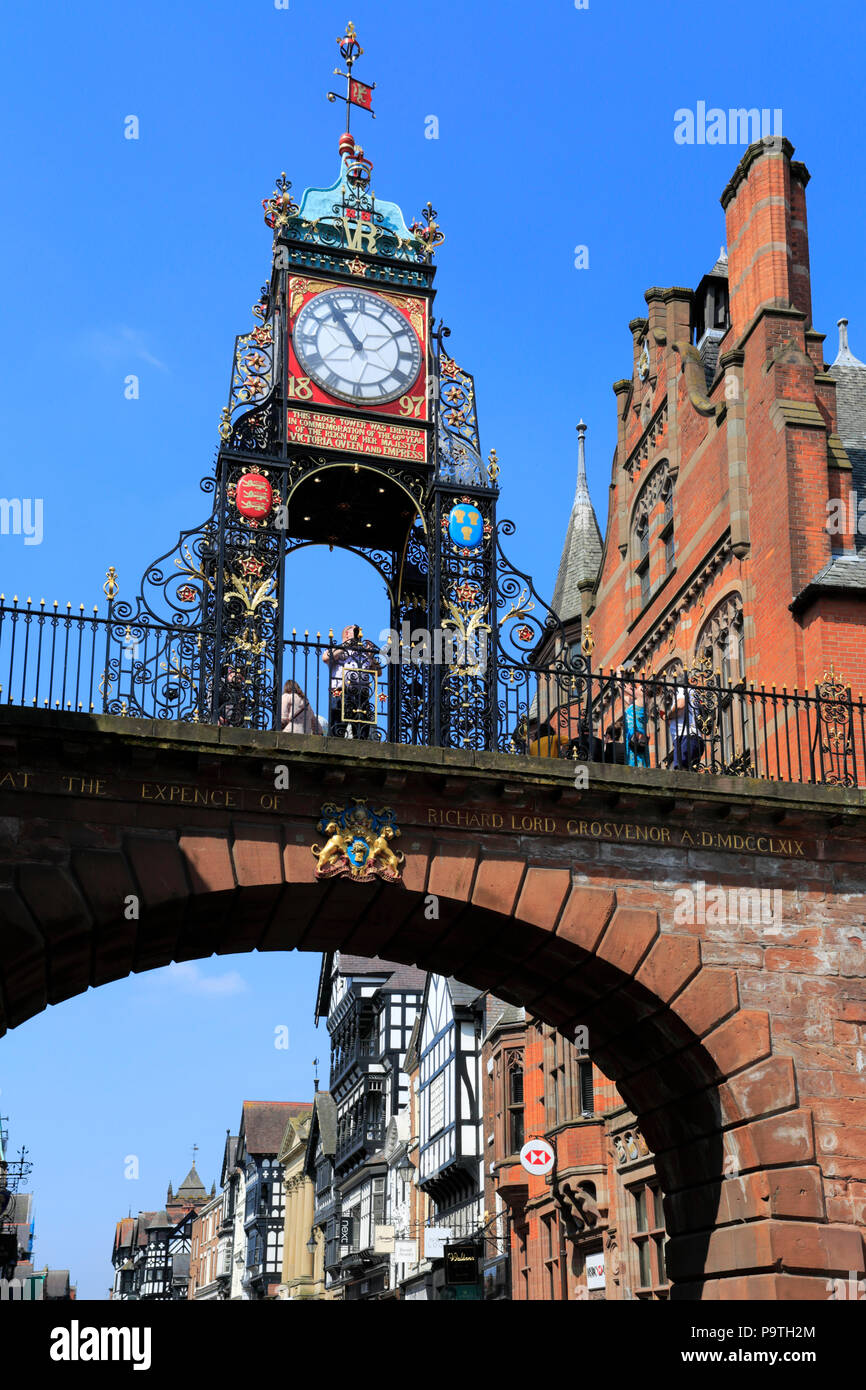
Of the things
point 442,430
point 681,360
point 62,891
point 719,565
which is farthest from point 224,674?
point 681,360

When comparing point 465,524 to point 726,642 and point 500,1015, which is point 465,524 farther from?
point 500,1015

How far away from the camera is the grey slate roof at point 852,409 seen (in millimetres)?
23198

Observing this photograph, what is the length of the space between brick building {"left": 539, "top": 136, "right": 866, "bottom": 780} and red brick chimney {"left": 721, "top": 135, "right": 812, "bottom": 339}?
0.09 feet

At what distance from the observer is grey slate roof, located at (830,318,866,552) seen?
23.2m

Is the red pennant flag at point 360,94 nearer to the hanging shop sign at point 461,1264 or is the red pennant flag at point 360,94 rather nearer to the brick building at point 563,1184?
the brick building at point 563,1184

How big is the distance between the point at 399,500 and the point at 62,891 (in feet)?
25.6

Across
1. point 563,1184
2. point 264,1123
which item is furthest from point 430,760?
point 264,1123

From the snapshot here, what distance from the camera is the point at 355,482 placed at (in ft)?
66.5

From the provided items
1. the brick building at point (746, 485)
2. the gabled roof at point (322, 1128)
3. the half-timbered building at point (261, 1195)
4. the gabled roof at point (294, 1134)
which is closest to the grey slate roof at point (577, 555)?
the brick building at point (746, 485)

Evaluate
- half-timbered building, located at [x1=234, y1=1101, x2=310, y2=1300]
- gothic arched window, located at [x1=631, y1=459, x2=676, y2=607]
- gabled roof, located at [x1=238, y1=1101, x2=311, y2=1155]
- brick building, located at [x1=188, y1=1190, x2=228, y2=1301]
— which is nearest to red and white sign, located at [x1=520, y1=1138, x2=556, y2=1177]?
gothic arched window, located at [x1=631, y1=459, x2=676, y2=607]

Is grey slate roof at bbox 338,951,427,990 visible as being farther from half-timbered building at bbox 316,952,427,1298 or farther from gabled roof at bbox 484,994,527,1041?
gabled roof at bbox 484,994,527,1041

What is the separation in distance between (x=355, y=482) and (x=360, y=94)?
222 inches

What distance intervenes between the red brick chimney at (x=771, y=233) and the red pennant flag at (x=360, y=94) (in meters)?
6.62
